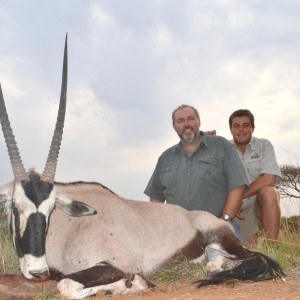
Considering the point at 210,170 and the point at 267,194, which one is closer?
the point at 210,170

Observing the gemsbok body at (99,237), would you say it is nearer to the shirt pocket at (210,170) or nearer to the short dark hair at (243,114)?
the shirt pocket at (210,170)

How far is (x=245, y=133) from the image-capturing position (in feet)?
27.2

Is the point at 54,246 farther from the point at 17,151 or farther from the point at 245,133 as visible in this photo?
the point at 245,133

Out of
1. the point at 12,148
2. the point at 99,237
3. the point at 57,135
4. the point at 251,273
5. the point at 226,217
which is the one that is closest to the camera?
the point at 99,237

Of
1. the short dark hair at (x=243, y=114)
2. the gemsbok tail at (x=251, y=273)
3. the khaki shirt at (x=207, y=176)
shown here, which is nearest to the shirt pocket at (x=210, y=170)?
the khaki shirt at (x=207, y=176)

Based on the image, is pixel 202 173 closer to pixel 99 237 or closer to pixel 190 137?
pixel 190 137

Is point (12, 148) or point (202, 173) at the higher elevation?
point (12, 148)

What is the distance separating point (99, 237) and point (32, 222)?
639 millimetres

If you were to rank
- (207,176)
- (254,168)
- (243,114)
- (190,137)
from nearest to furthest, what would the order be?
(207,176) → (190,137) → (254,168) → (243,114)

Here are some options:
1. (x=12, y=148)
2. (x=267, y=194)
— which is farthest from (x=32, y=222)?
(x=267, y=194)

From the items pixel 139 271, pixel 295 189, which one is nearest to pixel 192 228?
pixel 139 271

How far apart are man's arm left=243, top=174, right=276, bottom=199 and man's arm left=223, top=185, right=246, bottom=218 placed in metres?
0.78

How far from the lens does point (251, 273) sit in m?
5.23

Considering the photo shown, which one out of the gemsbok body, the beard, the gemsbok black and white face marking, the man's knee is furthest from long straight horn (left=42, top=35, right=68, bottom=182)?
the man's knee
